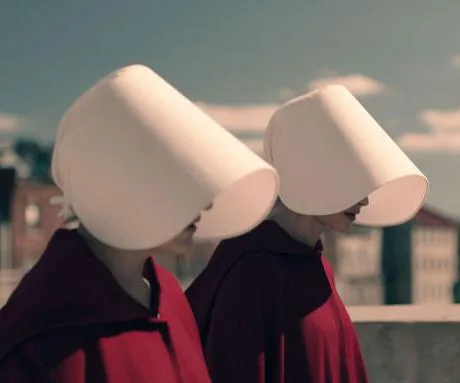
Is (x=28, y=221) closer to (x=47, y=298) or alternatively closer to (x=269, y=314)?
(x=269, y=314)

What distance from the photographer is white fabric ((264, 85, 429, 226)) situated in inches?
142

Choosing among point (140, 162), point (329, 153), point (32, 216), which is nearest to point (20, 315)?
point (140, 162)

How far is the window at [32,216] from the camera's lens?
2697 inches

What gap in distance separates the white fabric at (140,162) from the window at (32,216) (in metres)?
66.7

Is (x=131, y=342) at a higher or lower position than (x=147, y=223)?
lower

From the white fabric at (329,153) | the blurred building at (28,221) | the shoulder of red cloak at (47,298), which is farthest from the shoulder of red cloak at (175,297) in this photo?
the blurred building at (28,221)

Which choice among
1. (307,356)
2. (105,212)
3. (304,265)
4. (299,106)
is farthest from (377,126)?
(105,212)

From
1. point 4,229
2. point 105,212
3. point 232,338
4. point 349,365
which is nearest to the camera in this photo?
point 105,212

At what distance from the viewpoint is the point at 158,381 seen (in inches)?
102

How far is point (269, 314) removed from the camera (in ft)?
11.9

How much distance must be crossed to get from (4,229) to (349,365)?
66.3 meters

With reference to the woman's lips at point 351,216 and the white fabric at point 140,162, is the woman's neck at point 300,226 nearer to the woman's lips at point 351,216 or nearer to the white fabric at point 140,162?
the woman's lips at point 351,216

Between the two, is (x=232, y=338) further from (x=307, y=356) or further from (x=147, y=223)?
(x=147, y=223)

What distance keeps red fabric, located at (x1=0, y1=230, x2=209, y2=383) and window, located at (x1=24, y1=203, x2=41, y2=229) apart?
66643 millimetres
